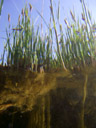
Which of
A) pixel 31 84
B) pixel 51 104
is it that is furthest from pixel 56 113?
pixel 31 84

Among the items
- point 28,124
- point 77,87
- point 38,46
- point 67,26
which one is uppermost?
point 67,26

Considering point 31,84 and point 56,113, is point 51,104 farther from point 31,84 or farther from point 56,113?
point 31,84

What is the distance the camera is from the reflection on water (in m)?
0.96

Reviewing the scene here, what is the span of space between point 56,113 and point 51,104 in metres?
0.08

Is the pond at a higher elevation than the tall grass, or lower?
lower

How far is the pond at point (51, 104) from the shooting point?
93cm

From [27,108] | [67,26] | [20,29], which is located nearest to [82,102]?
[27,108]

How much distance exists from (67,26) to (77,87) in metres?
0.47

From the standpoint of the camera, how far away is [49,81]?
96 centimetres

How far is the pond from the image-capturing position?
932 mm

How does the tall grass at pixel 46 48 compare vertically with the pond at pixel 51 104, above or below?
above

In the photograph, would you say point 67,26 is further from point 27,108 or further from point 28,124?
point 28,124

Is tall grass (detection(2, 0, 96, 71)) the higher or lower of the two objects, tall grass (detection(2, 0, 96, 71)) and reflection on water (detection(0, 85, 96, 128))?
the higher

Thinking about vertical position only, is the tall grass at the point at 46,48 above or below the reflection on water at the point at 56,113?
above
